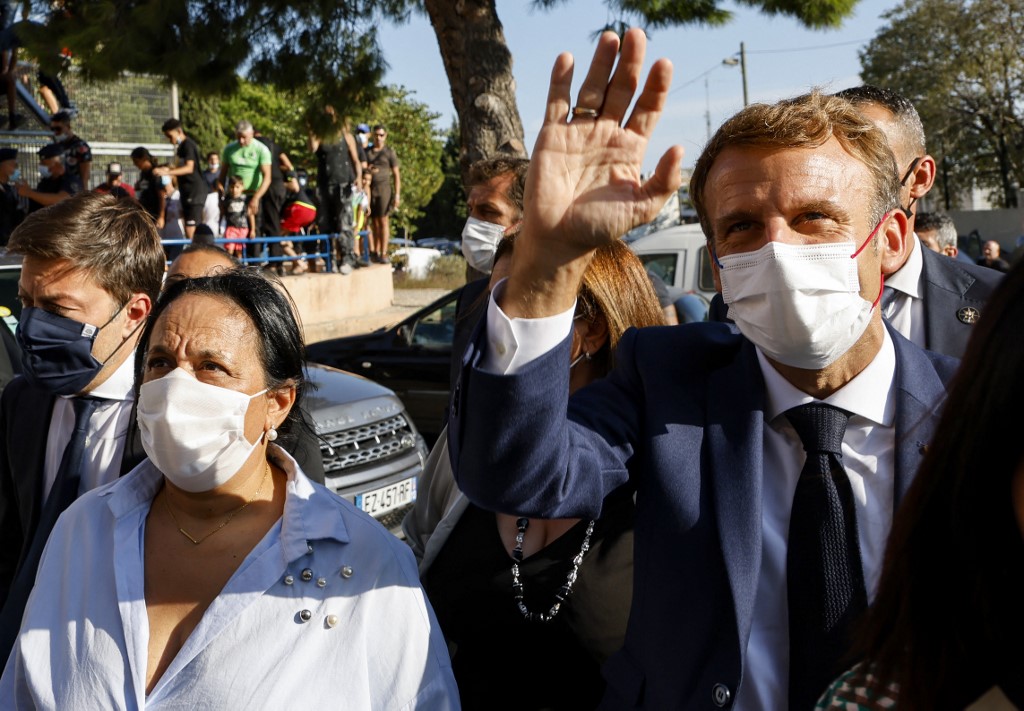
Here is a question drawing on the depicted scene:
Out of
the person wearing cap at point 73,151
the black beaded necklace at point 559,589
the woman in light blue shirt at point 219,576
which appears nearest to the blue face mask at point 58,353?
the woman in light blue shirt at point 219,576

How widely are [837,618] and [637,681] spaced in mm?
369

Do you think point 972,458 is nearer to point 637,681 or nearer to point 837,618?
point 837,618

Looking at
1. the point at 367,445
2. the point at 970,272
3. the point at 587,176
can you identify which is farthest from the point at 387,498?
the point at 587,176

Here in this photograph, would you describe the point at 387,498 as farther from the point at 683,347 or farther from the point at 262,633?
the point at 683,347

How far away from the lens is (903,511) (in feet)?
4.97

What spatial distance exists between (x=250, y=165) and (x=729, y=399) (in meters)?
13.3

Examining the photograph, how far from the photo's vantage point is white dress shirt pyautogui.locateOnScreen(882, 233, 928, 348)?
322 cm

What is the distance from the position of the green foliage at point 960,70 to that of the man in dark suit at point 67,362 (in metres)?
37.4

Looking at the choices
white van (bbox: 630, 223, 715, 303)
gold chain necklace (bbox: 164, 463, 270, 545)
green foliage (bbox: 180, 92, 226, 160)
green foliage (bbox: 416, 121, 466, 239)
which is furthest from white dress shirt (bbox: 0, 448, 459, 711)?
green foliage (bbox: 416, 121, 466, 239)

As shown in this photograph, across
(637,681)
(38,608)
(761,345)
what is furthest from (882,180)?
(38,608)

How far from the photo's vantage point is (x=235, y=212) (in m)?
14.4

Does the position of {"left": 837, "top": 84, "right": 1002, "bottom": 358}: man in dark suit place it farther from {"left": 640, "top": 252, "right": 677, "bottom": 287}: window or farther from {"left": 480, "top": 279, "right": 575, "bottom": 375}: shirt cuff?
{"left": 640, "top": 252, "right": 677, "bottom": 287}: window

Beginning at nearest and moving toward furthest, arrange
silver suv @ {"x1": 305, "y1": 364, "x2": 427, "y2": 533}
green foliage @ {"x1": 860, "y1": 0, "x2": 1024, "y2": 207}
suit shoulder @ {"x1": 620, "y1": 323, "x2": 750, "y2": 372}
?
suit shoulder @ {"x1": 620, "y1": 323, "x2": 750, "y2": 372} < silver suv @ {"x1": 305, "y1": 364, "x2": 427, "y2": 533} < green foliage @ {"x1": 860, "y1": 0, "x2": 1024, "y2": 207}

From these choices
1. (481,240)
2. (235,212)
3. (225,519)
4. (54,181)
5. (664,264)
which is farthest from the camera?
(235,212)
